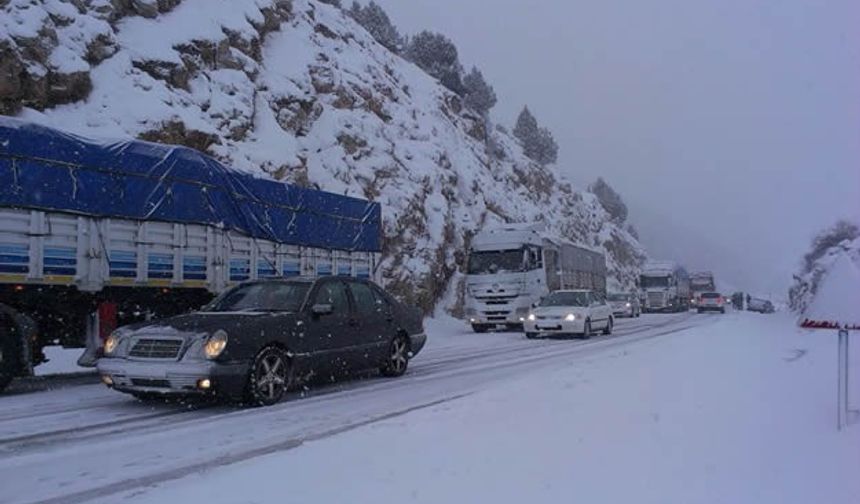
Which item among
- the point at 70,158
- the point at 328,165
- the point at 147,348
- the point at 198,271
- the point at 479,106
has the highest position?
the point at 479,106

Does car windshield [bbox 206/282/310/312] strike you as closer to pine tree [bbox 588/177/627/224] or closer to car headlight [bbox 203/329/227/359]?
car headlight [bbox 203/329/227/359]

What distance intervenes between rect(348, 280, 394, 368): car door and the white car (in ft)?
36.7

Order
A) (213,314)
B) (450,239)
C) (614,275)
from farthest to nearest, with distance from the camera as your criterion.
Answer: (614,275) → (450,239) → (213,314)

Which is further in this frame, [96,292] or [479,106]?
[479,106]

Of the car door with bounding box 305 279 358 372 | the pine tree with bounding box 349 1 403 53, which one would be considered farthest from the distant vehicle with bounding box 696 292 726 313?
the car door with bounding box 305 279 358 372

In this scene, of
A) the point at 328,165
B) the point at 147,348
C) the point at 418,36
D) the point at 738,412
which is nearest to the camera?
the point at 738,412

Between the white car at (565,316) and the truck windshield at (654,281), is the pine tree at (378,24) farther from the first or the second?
the white car at (565,316)

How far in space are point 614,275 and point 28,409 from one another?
3079 inches

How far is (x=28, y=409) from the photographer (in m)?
9.29

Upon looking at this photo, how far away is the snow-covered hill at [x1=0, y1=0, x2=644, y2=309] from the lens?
22.6 metres

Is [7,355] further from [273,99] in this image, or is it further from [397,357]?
[273,99]

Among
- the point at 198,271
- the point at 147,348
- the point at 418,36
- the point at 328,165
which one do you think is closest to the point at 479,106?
the point at 418,36

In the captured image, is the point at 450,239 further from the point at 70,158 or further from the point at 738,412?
the point at 738,412

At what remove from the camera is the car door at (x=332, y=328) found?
1058 centimetres
